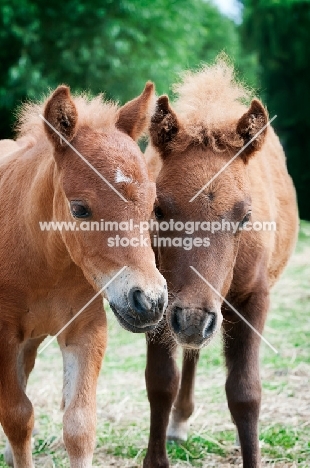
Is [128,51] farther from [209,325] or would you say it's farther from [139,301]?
[139,301]

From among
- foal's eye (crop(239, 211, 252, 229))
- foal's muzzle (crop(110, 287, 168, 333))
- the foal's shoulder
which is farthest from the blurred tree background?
foal's muzzle (crop(110, 287, 168, 333))

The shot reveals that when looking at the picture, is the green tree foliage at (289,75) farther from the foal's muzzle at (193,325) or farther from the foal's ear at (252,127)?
the foal's muzzle at (193,325)

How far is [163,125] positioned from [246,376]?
1.52 metres

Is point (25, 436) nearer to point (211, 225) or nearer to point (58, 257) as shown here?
point (58, 257)

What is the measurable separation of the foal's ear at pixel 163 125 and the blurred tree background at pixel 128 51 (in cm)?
1055

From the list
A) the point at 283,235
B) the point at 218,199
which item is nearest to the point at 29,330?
the point at 218,199

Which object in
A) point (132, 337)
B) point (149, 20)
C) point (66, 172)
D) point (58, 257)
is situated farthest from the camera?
point (149, 20)

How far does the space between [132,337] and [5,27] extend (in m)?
8.58

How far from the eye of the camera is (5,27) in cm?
1460

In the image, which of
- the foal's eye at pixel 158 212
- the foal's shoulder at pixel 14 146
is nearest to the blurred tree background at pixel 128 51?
the foal's shoulder at pixel 14 146

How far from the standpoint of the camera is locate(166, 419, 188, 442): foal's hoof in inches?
206

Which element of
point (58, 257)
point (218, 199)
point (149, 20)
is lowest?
point (58, 257)

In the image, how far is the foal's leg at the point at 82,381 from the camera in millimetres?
3902

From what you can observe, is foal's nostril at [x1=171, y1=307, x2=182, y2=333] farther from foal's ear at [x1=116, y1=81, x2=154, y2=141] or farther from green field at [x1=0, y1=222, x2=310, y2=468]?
foal's ear at [x1=116, y1=81, x2=154, y2=141]
